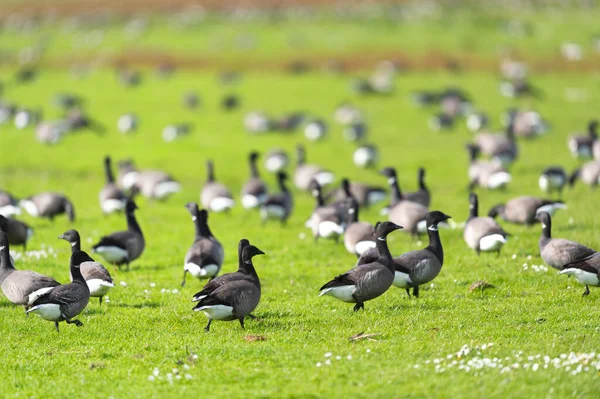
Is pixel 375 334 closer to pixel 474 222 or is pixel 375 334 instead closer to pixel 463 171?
pixel 474 222

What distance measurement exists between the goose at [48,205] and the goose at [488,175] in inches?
632

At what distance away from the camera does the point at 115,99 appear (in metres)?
59.7

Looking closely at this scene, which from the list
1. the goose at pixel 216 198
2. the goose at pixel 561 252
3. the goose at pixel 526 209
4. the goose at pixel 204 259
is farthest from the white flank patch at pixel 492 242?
the goose at pixel 216 198

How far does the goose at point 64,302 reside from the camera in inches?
564

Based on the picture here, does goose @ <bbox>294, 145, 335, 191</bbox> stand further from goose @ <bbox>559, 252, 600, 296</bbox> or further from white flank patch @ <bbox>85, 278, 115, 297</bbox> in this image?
goose @ <bbox>559, 252, 600, 296</bbox>

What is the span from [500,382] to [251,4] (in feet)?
353

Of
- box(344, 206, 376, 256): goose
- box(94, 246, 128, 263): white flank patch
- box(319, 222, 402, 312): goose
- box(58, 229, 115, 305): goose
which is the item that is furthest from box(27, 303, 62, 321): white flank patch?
box(344, 206, 376, 256): goose

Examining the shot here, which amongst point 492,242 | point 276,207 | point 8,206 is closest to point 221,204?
point 276,207

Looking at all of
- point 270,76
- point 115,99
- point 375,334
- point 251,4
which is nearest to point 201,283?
point 375,334

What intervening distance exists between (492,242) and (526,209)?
4355 mm

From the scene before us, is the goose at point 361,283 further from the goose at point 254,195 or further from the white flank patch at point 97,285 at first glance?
the goose at point 254,195

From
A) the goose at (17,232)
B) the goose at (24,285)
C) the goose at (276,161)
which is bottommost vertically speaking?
the goose at (276,161)

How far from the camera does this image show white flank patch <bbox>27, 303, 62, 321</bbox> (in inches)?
563

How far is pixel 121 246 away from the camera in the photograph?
20.3m
